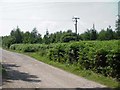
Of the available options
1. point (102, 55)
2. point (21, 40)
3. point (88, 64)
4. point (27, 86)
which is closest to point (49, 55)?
point (88, 64)

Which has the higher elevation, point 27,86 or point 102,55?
point 102,55

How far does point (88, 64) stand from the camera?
2069cm

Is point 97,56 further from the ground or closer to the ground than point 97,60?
further from the ground

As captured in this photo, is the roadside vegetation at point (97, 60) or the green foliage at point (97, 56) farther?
the green foliage at point (97, 56)

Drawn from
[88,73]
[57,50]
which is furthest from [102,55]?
[57,50]

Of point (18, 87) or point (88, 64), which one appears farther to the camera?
point (88, 64)

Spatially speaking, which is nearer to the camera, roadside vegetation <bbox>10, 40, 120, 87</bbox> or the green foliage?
roadside vegetation <bbox>10, 40, 120, 87</bbox>

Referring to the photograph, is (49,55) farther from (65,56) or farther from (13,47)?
(13,47)

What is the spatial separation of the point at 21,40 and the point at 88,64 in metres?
68.0

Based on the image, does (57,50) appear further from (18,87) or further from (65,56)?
(18,87)

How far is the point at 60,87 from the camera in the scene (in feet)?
45.6

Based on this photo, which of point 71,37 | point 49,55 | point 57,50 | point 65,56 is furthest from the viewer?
point 71,37

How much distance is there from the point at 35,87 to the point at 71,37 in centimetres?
3649

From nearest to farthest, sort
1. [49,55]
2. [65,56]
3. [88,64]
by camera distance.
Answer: [88,64]
[65,56]
[49,55]
